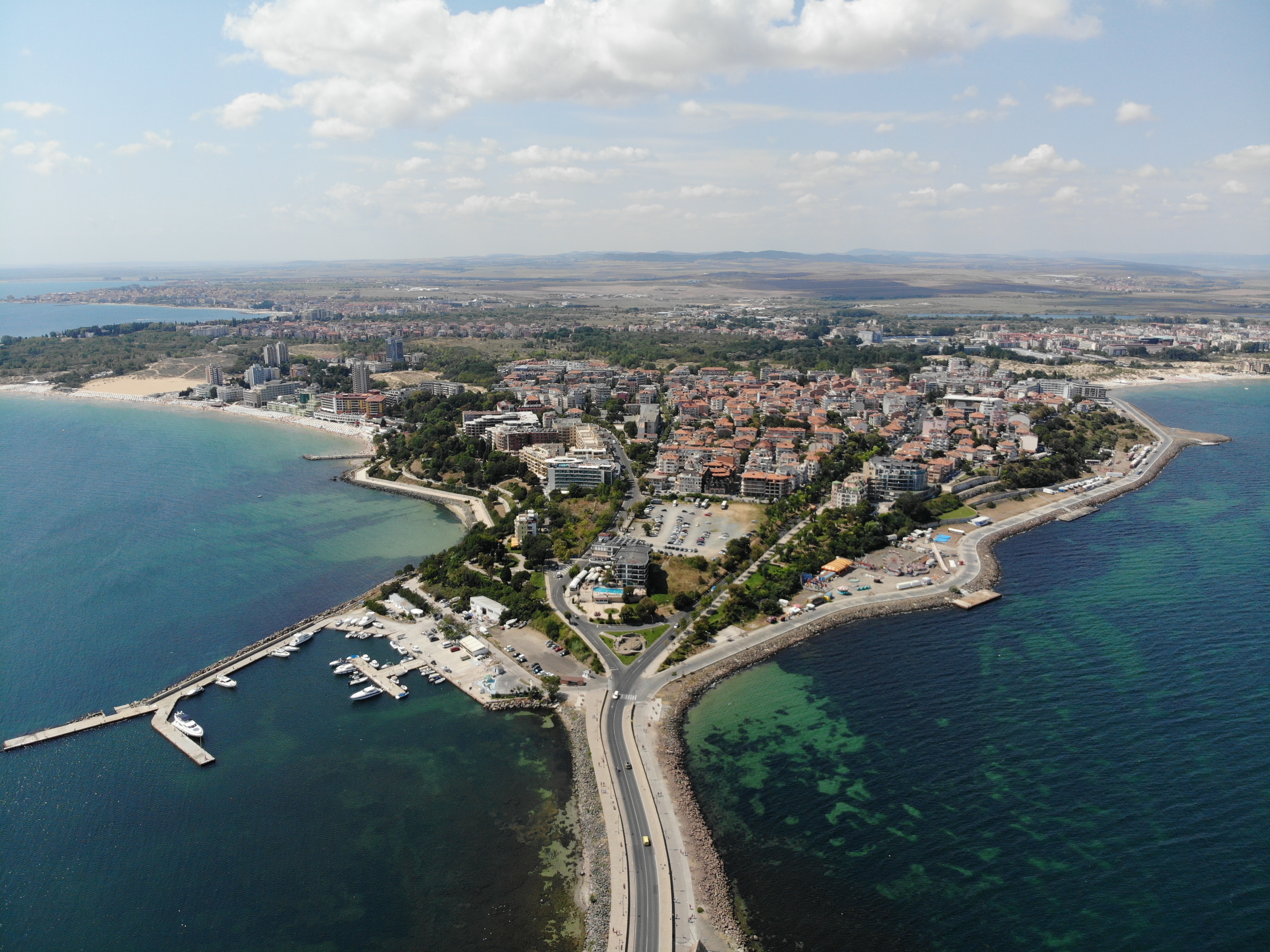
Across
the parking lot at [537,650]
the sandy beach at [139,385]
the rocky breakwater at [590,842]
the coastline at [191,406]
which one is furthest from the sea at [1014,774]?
the sandy beach at [139,385]

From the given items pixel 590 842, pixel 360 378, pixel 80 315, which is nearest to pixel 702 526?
pixel 590 842

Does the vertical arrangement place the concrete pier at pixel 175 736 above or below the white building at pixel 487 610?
below

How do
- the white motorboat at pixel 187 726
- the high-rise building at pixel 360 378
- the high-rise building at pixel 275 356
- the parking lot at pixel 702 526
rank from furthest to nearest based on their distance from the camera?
the high-rise building at pixel 275 356 → the high-rise building at pixel 360 378 → the parking lot at pixel 702 526 → the white motorboat at pixel 187 726

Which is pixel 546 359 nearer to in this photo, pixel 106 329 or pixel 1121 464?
pixel 1121 464

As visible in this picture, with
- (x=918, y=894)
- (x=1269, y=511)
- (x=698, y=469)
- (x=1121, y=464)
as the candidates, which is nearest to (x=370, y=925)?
(x=918, y=894)

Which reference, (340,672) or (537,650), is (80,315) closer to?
(340,672)

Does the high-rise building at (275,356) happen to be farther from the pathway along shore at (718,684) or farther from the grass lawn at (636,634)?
the pathway along shore at (718,684)

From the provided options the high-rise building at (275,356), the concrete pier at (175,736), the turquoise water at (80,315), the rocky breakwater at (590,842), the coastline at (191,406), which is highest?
the turquoise water at (80,315)
